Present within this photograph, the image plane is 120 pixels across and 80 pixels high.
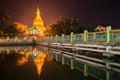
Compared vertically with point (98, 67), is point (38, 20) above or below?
above

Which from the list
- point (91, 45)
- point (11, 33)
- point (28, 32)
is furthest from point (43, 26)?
point (91, 45)

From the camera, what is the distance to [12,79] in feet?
30.5

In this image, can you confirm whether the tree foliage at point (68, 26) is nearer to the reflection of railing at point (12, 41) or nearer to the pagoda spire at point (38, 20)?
the reflection of railing at point (12, 41)

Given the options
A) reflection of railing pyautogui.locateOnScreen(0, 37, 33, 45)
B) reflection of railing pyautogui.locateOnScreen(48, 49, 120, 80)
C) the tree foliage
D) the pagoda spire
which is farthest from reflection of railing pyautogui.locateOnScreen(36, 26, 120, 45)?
the pagoda spire

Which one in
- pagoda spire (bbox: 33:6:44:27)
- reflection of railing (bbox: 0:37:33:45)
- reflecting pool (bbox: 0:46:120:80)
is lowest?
reflecting pool (bbox: 0:46:120:80)

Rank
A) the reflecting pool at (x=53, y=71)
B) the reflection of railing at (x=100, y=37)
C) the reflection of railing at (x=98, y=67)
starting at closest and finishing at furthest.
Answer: the reflecting pool at (x=53, y=71), the reflection of railing at (x=98, y=67), the reflection of railing at (x=100, y=37)

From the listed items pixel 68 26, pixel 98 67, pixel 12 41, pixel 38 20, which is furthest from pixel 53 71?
pixel 38 20

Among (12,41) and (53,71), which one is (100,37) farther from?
(12,41)

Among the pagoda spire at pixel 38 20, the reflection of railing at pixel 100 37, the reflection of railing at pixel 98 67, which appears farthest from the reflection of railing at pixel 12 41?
the pagoda spire at pixel 38 20

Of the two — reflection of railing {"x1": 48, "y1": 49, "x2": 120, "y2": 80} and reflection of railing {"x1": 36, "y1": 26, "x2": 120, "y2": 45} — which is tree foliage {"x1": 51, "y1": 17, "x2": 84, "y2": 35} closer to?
reflection of railing {"x1": 36, "y1": 26, "x2": 120, "y2": 45}

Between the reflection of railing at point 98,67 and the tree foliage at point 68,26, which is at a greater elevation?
the tree foliage at point 68,26

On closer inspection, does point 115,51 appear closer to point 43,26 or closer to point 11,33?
point 11,33

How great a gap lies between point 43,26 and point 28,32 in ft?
72.9

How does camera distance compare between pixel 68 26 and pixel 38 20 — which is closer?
pixel 68 26
